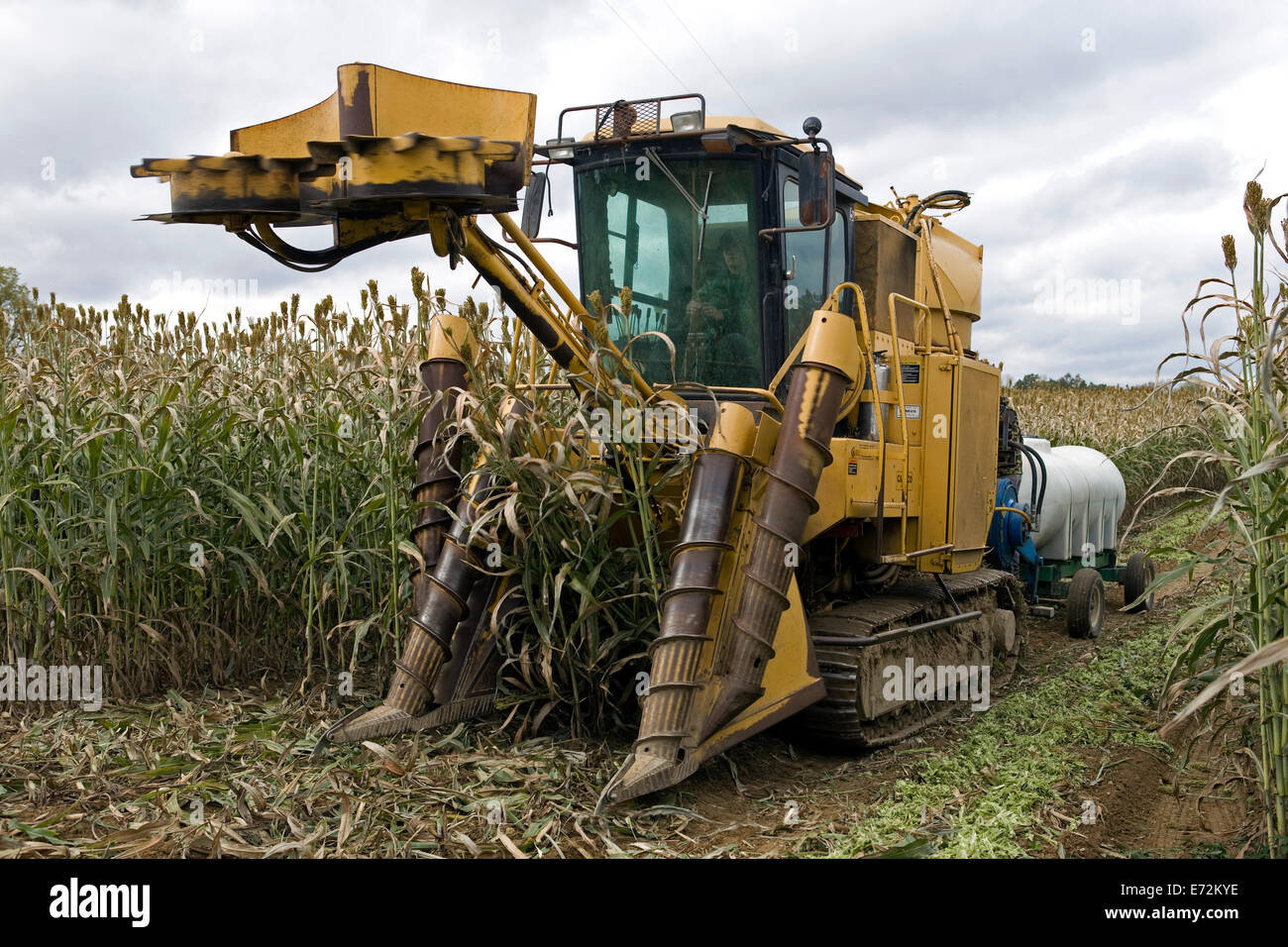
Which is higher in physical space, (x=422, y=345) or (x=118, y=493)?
(x=422, y=345)

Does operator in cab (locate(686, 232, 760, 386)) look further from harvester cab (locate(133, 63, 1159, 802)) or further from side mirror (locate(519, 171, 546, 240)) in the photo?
side mirror (locate(519, 171, 546, 240))

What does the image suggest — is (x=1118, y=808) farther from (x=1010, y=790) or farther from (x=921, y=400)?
(x=921, y=400)

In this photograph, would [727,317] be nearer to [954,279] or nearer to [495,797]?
[495,797]

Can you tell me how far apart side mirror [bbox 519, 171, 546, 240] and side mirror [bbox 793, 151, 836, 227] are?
1524 millimetres

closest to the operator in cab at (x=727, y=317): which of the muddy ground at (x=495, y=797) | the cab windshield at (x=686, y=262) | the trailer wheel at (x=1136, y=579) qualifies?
the cab windshield at (x=686, y=262)

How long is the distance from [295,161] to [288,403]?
2000 mm

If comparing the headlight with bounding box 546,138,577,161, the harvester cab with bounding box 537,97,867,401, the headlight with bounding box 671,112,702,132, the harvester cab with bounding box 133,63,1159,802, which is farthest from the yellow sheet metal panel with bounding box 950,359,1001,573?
the headlight with bounding box 546,138,577,161

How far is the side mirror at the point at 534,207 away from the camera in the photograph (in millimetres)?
5559

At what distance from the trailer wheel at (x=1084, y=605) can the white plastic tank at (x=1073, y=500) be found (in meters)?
0.71

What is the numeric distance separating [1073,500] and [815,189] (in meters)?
5.97

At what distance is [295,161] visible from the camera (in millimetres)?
3807

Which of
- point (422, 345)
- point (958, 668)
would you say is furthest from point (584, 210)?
point (958, 668)

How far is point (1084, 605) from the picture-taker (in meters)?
8.42

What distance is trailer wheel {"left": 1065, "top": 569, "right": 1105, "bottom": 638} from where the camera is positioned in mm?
8430
